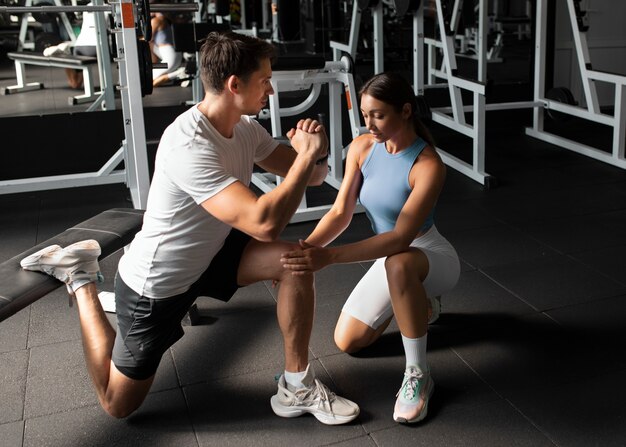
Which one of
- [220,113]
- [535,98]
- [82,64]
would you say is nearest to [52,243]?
[220,113]

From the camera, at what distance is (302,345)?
1.97 meters

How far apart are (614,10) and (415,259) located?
15.2 feet

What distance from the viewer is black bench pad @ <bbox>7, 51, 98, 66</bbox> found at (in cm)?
537

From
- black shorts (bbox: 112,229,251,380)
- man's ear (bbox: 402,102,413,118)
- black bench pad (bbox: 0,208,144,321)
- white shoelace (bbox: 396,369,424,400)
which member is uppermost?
man's ear (bbox: 402,102,413,118)

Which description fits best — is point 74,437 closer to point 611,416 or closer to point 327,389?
point 327,389

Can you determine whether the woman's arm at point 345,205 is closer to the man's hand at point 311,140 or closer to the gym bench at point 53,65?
the man's hand at point 311,140

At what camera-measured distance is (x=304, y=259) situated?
189cm

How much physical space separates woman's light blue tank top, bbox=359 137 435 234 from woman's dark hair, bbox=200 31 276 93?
1.71 ft

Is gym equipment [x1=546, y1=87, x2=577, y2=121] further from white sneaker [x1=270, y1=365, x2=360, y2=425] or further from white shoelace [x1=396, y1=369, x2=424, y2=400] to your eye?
white sneaker [x1=270, y1=365, x2=360, y2=425]

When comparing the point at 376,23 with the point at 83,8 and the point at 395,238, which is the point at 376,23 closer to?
the point at 83,8

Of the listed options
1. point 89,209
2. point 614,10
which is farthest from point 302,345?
point 614,10

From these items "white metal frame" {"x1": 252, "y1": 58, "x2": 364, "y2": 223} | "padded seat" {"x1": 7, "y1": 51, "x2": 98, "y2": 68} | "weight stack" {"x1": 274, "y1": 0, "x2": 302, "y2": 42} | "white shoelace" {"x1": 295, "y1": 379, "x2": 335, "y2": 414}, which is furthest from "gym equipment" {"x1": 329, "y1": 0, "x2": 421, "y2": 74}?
"white shoelace" {"x1": 295, "y1": 379, "x2": 335, "y2": 414}

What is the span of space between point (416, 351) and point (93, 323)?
2.89ft

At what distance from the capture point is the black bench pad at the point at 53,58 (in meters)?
5.37
